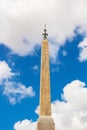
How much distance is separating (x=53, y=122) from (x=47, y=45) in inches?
212

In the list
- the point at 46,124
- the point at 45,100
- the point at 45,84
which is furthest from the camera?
the point at 45,84

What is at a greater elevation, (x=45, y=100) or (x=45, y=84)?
(x=45, y=84)

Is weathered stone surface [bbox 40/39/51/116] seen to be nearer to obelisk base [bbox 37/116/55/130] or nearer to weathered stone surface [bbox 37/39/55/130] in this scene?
weathered stone surface [bbox 37/39/55/130]

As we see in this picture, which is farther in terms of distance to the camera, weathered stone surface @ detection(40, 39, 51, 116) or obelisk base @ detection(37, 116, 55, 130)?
obelisk base @ detection(37, 116, 55, 130)

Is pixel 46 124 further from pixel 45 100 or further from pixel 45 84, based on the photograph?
pixel 45 84

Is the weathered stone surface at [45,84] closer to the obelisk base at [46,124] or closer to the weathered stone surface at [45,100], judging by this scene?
the weathered stone surface at [45,100]

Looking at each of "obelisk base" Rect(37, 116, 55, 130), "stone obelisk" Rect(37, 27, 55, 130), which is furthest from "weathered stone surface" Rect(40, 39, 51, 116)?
"obelisk base" Rect(37, 116, 55, 130)

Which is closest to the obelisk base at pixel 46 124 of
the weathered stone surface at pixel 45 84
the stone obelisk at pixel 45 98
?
the stone obelisk at pixel 45 98

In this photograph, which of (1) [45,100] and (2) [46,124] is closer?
(1) [45,100]

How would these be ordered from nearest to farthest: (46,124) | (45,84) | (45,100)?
(45,100) < (46,124) < (45,84)

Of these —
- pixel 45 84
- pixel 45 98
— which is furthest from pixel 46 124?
pixel 45 84

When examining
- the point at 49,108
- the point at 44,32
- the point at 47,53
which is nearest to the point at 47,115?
the point at 49,108

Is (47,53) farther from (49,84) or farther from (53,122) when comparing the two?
(53,122)

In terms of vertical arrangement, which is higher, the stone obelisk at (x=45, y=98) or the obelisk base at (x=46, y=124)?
the stone obelisk at (x=45, y=98)
